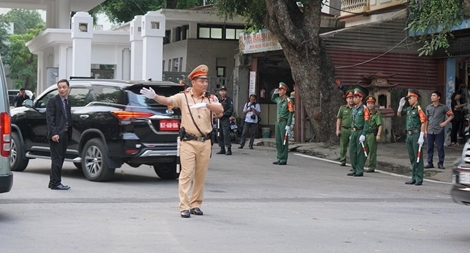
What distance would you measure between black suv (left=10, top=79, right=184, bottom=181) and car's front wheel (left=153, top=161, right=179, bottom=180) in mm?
93

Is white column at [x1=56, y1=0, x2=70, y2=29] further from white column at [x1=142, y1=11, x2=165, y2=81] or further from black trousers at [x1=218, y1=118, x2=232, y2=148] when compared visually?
black trousers at [x1=218, y1=118, x2=232, y2=148]

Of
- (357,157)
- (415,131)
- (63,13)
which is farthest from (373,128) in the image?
(63,13)

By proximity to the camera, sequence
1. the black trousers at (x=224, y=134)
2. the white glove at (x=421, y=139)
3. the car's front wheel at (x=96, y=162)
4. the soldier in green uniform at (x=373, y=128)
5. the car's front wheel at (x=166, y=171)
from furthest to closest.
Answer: the black trousers at (x=224, y=134) < the soldier in green uniform at (x=373, y=128) < the white glove at (x=421, y=139) < the car's front wheel at (x=166, y=171) < the car's front wheel at (x=96, y=162)

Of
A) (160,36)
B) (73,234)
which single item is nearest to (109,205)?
(73,234)

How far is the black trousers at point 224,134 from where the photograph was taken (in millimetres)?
22203

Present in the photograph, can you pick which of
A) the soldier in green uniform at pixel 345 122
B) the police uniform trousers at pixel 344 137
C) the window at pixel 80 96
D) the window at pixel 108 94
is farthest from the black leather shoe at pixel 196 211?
the police uniform trousers at pixel 344 137

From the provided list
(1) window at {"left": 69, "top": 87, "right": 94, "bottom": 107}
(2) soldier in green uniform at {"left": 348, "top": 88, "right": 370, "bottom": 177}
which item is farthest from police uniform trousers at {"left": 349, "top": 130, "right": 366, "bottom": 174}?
(1) window at {"left": 69, "top": 87, "right": 94, "bottom": 107}

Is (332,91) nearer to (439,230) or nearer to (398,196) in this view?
(398,196)

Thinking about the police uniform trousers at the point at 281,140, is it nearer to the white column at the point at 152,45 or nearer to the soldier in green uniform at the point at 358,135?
the soldier in green uniform at the point at 358,135

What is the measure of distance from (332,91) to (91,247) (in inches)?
637

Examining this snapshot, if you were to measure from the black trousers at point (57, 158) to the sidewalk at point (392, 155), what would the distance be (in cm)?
836

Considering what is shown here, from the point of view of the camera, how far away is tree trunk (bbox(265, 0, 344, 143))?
22969 millimetres

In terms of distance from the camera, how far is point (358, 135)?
17.7 meters

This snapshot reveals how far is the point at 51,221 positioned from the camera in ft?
32.5
